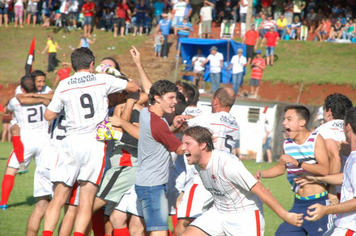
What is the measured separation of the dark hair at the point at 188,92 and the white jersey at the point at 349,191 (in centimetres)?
282

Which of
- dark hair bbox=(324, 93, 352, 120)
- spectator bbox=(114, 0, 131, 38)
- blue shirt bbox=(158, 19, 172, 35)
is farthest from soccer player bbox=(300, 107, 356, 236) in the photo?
spectator bbox=(114, 0, 131, 38)

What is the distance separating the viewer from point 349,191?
4.41 m

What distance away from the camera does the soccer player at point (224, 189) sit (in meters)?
4.79

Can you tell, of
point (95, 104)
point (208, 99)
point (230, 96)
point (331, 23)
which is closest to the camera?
point (95, 104)

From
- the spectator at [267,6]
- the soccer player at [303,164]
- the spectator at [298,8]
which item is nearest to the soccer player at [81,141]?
the soccer player at [303,164]

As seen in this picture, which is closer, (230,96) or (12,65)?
(230,96)

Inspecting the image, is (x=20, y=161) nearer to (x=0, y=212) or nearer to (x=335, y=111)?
(x=0, y=212)

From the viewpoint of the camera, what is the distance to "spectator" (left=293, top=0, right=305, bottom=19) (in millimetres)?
A: 27092

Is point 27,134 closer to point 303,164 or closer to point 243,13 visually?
point 303,164

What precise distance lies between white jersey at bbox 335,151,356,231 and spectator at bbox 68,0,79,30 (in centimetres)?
2801

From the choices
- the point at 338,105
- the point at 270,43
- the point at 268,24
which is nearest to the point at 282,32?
the point at 268,24

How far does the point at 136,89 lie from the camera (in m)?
5.76

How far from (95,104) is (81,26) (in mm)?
27088

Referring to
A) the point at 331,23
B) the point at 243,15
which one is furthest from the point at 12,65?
the point at 331,23
